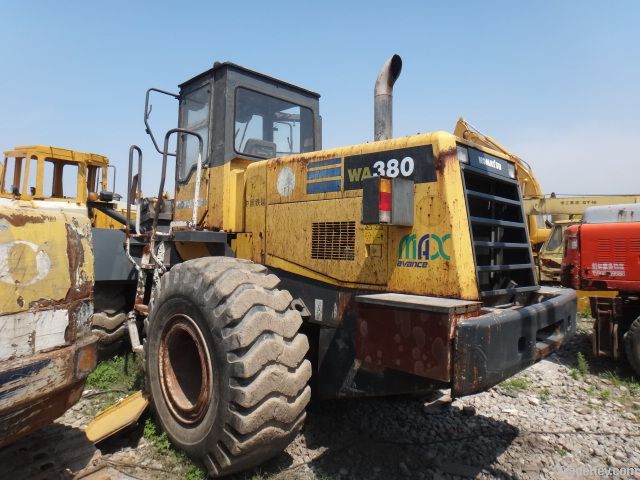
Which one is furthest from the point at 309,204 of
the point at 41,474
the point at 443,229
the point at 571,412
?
the point at 571,412

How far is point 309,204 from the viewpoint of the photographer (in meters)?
3.61

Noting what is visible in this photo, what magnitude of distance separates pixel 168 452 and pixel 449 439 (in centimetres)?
218

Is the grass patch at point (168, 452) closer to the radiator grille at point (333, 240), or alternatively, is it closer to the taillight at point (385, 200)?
the radiator grille at point (333, 240)

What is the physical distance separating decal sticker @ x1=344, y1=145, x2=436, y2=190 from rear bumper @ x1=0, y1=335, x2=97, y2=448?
1.94 m

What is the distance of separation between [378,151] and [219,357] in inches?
67.4

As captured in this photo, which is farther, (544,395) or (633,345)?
(633,345)

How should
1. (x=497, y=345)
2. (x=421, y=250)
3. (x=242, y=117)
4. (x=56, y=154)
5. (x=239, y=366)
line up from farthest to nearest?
(x=56, y=154), (x=242, y=117), (x=421, y=250), (x=239, y=366), (x=497, y=345)

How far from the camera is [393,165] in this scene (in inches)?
124

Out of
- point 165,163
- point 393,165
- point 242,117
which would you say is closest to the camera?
point 393,165

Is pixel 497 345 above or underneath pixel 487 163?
underneath

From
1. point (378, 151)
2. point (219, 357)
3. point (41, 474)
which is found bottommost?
point (41, 474)

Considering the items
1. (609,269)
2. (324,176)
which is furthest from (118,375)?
(609,269)

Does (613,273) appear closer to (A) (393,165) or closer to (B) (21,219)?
(A) (393,165)

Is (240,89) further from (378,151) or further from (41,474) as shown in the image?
(41,474)
